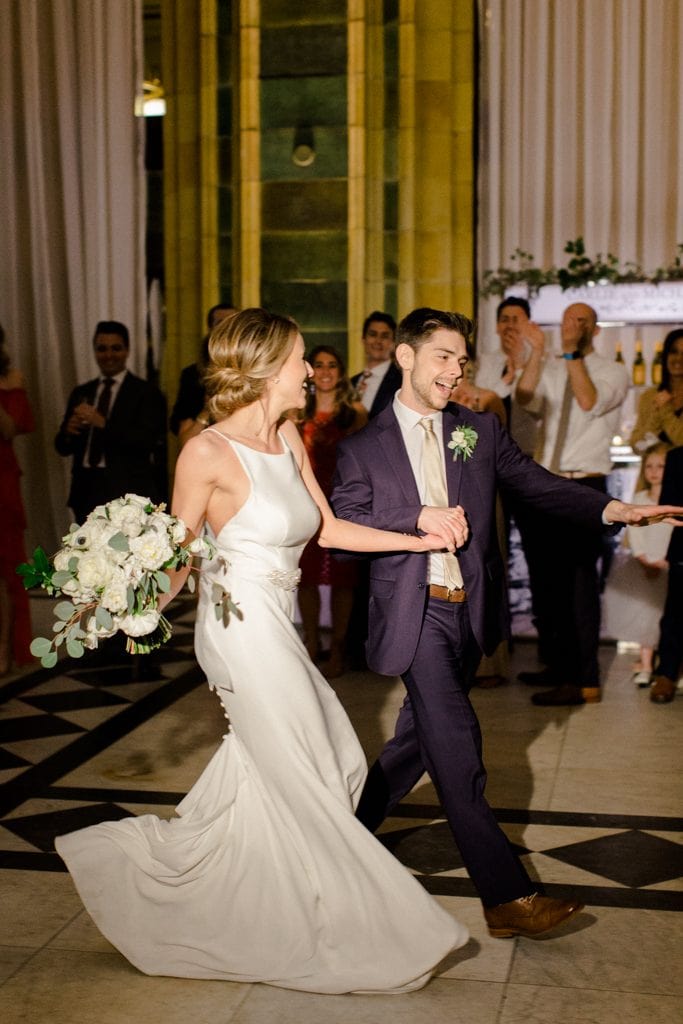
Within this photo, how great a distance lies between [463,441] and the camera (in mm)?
3416

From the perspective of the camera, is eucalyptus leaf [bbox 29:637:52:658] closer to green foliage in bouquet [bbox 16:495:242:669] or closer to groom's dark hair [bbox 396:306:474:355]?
green foliage in bouquet [bbox 16:495:242:669]

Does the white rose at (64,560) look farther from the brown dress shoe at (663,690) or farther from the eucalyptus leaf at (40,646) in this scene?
the brown dress shoe at (663,690)

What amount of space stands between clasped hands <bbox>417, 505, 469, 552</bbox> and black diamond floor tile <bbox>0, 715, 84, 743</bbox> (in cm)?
278

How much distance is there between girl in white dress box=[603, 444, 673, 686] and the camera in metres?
6.37

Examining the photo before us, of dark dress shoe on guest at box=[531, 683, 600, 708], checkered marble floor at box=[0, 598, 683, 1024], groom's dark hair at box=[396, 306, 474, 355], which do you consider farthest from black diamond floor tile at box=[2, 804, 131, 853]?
dark dress shoe on guest at box=[531, 683, 600, 708]

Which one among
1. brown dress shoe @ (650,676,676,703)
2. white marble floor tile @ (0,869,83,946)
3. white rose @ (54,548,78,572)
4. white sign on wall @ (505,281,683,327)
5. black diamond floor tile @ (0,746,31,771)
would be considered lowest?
black diamond floor tile @ (0,746,31,771)

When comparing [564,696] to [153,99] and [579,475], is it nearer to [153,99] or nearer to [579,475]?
[579,475]

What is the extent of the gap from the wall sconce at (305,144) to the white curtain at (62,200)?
1837 millimetres

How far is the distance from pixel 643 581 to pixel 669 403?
0.88 m

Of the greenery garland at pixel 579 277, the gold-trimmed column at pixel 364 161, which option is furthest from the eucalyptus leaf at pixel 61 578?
the gold-trimmed column at pixel 364 161

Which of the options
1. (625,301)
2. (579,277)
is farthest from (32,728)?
(625,301)

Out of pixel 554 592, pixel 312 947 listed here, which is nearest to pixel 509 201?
pixel 554 592

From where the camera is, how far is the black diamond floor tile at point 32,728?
547cm

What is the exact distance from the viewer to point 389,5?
985cm
